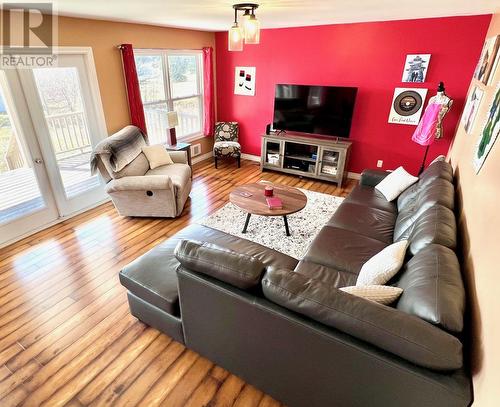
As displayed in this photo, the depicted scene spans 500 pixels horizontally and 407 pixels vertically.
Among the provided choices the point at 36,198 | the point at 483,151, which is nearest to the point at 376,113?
the point at 483,151

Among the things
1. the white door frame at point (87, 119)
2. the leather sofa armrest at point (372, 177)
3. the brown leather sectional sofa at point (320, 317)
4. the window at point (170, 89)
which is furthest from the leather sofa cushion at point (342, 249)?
the window at point (170, 89)

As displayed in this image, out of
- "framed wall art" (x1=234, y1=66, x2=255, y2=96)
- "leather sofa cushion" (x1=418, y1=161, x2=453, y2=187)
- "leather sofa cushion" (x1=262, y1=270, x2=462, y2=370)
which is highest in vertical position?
"framed wall art" (x1=234, y1=66, x2=255, y2=96)

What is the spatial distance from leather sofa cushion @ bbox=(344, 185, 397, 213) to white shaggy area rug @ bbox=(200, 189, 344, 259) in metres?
0.51

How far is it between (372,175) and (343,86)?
1684 mm

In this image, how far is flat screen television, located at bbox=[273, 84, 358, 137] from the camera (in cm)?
432

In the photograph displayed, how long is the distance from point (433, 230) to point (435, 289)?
25.9 inches

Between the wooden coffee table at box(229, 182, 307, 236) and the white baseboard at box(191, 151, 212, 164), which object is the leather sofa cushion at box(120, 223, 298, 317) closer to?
the wooden coffee table at box(229, 182, 307, 236)

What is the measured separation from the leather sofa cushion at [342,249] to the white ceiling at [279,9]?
6.69 ft

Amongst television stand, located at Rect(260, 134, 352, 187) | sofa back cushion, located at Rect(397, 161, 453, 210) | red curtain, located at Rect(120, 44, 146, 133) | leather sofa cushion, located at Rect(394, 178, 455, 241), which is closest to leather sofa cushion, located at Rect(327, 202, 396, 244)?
leather sofa cushion, located at Rect(394, 178, 455, 241)

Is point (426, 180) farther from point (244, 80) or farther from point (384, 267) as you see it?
point (244, 80)

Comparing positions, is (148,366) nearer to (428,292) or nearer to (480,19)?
(428,292)

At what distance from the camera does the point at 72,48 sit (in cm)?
322

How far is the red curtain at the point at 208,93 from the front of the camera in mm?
5129
